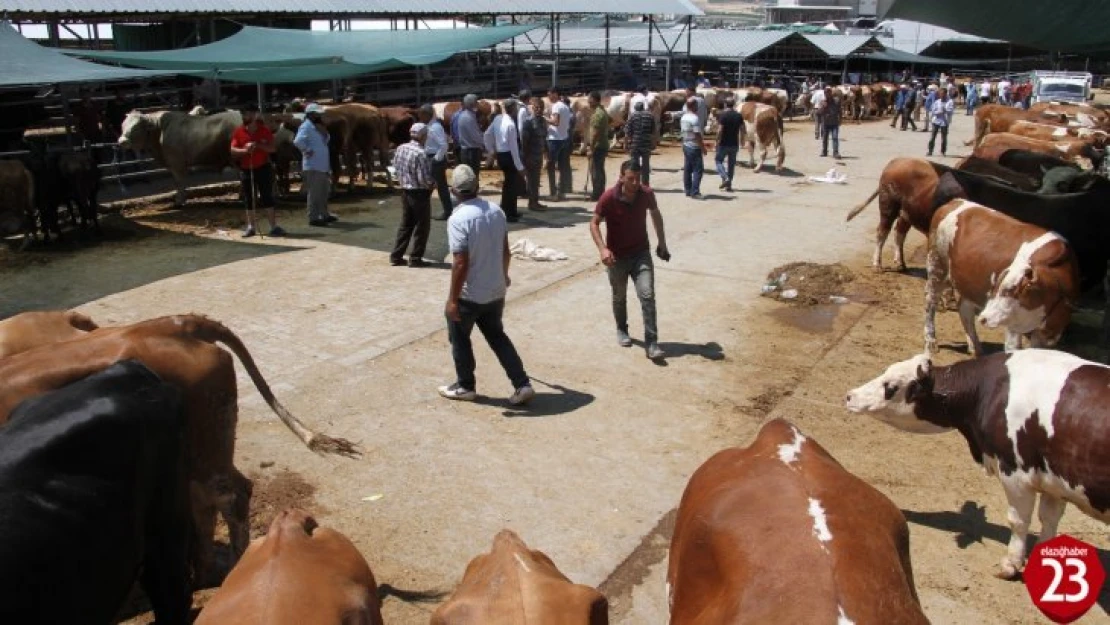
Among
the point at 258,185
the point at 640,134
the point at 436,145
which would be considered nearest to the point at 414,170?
the point at 436,145

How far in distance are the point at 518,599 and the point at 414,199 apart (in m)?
8.78

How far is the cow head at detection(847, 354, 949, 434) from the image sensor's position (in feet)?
18.7

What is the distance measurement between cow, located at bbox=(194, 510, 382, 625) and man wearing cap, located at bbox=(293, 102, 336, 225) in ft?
34.0

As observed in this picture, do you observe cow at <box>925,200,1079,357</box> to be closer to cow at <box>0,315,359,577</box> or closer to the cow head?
the cow head

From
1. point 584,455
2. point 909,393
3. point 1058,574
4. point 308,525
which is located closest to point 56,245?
point 584,455

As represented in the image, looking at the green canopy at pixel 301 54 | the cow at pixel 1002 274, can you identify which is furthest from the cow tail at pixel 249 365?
the green canopy at pixel 301 54

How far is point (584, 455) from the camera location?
21.6 ft

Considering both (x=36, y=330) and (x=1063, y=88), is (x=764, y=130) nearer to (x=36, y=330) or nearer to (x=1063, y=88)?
(x=1063, y=88)

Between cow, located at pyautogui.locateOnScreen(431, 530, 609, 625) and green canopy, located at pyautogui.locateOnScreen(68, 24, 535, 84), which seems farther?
green canopy, located at pyautogui.locateOnScreen(68, 24, 535, 84)

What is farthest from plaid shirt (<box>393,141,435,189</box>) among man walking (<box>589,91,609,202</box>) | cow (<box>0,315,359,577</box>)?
cow (<box>0,315,359,577</box>)

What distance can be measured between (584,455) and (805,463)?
290cm

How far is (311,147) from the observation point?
13570 millimetres

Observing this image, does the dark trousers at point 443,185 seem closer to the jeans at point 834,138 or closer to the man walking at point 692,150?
the man walking at point 692,150

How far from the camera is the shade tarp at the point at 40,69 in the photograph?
39.8 feet
